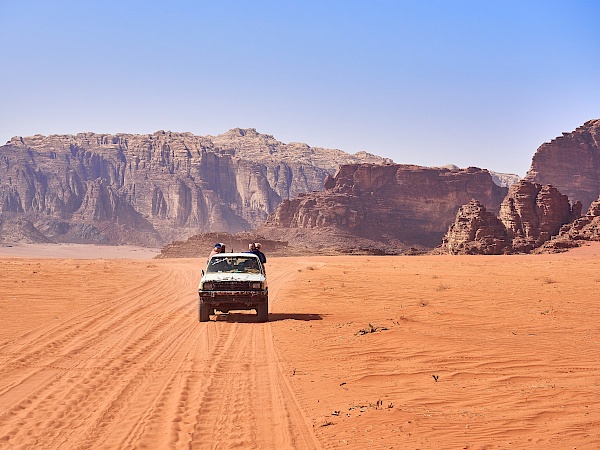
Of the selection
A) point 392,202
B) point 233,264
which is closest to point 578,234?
point 392,202

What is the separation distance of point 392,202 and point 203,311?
428ft

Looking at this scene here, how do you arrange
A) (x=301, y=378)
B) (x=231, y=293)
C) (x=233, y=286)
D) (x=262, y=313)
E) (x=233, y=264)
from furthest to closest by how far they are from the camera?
(x=233, y=264)
(x=262, y=313)
(x=233, y=286)
(x=231, y=293)
(x=301, y=378)

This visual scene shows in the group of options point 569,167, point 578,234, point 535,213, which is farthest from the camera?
point 569,167

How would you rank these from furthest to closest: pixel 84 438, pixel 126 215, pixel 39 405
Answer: pixel 126 215
pixel 39 405
pixel 84 438

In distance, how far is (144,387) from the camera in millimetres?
8359

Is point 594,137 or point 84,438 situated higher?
point 594,137

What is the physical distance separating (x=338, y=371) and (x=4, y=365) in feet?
16.3

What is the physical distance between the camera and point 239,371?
959 cm

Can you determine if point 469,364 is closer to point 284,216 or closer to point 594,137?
point 284,216

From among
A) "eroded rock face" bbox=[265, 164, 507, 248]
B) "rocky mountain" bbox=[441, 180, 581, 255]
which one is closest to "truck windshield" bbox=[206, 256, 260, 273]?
"rocky mountain" bbox=[441, 180, 581, 255]

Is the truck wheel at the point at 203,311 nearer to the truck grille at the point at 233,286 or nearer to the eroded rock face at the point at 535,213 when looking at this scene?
the truck grille at the point at 233,286

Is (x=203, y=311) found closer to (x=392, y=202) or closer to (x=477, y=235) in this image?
(x=477, y=235)

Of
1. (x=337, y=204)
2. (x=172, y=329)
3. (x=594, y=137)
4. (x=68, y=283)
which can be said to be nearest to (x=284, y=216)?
(x=337, y=204)

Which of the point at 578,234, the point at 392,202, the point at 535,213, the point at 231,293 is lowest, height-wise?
the point at 231,293
